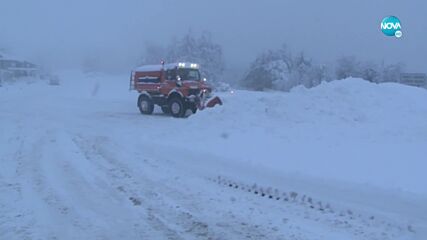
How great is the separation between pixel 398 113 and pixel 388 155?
4543 millimetres

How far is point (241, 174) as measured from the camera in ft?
30.9

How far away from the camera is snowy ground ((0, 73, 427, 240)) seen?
6.39 meters

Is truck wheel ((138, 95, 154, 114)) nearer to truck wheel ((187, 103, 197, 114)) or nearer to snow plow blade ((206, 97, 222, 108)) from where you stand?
truck wheel ((187, 103, 197, 114))

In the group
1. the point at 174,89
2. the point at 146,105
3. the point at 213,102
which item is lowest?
the point at 146,105

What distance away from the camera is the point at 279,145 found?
11188 millimetres

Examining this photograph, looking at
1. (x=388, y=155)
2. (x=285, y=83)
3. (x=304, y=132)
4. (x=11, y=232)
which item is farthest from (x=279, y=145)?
(x=285, y=83)

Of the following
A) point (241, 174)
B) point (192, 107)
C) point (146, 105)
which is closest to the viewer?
point (241, 174)

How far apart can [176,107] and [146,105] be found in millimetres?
2550

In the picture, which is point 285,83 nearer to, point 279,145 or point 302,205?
point 279,145

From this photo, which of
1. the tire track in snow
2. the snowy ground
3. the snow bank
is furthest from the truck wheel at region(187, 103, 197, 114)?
the tire track in snow

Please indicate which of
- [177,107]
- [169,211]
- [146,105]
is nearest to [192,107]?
[177,107]

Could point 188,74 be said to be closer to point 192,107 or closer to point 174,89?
point 174,89

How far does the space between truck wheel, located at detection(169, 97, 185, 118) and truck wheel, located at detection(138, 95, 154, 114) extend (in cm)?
170

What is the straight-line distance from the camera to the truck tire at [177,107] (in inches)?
840
